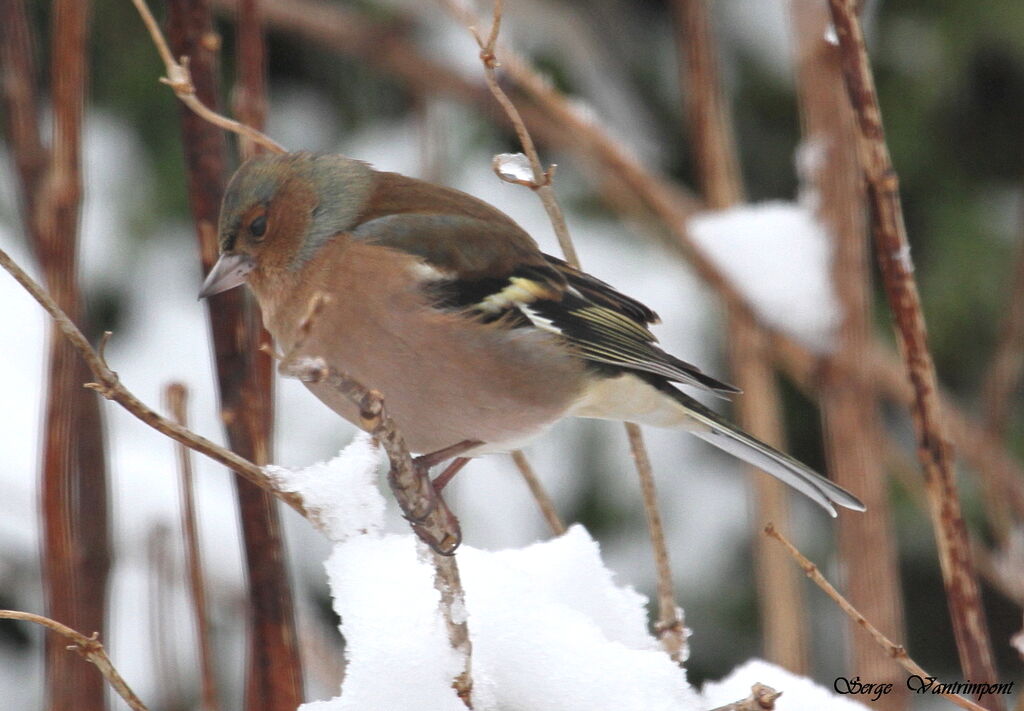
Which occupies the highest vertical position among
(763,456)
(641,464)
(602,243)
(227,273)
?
(602,243)

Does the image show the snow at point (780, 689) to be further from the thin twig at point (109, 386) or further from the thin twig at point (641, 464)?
the thin twig at point (109, 386)

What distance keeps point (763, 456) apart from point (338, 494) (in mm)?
878

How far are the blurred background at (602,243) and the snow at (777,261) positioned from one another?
139cm

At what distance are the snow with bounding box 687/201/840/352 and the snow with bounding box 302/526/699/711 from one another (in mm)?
1122

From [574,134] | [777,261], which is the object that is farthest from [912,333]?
→ [574,134]

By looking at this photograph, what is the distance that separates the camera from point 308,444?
13.0ft

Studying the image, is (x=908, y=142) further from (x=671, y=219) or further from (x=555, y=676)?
(x=555, y=676)

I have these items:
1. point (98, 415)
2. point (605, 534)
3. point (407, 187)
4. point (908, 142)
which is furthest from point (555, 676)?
point (908, 142)

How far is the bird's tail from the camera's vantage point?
167 centimetres

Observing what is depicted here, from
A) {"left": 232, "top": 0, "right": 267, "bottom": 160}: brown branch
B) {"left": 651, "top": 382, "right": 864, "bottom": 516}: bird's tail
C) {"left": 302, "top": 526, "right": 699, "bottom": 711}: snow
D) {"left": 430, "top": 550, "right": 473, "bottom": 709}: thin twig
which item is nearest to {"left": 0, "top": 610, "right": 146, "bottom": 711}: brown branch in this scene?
{"left": 302, "top": 526, "right": 699, "bottom": 711}: snow

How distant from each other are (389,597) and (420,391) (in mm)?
556

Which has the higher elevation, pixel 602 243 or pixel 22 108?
pixel 602 243

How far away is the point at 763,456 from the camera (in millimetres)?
1851

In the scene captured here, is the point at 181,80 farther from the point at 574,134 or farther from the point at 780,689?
the point at 574,134
